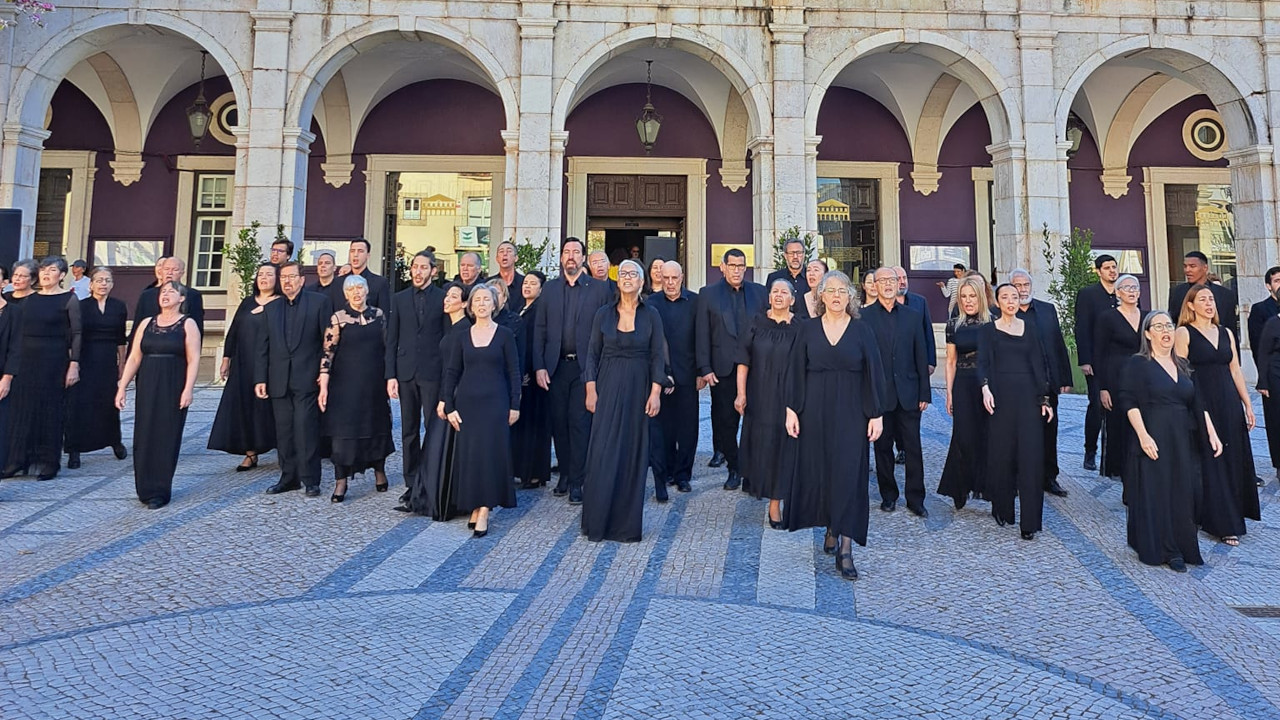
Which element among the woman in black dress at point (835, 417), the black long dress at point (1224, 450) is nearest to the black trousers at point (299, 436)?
the woman in black dress at point (835, 417)

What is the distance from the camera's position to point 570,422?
547 centimetres

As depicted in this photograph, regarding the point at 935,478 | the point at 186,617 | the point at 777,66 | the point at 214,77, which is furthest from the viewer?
the point at 214,77

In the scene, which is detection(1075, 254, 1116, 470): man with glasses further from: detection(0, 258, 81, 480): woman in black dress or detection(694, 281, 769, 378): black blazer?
detection(0, 258, 81, 480): woman in black dress

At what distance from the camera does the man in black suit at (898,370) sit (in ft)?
17.0

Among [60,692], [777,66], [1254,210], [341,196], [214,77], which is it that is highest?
[214,77]

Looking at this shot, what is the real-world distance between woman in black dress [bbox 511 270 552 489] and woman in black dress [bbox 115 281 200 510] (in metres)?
2.34

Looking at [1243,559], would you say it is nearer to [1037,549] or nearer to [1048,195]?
[1037,549]

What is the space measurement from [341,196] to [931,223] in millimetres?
12423

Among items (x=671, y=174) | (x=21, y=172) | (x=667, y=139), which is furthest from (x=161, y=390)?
(x=667, y=139)

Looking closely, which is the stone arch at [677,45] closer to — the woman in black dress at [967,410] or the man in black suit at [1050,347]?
the man in black suit at [1050,347]

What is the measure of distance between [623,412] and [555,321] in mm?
1338

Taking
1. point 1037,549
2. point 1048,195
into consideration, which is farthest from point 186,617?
point 1048,195

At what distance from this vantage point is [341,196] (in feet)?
48.3

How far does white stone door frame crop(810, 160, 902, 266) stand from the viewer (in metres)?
15.2
